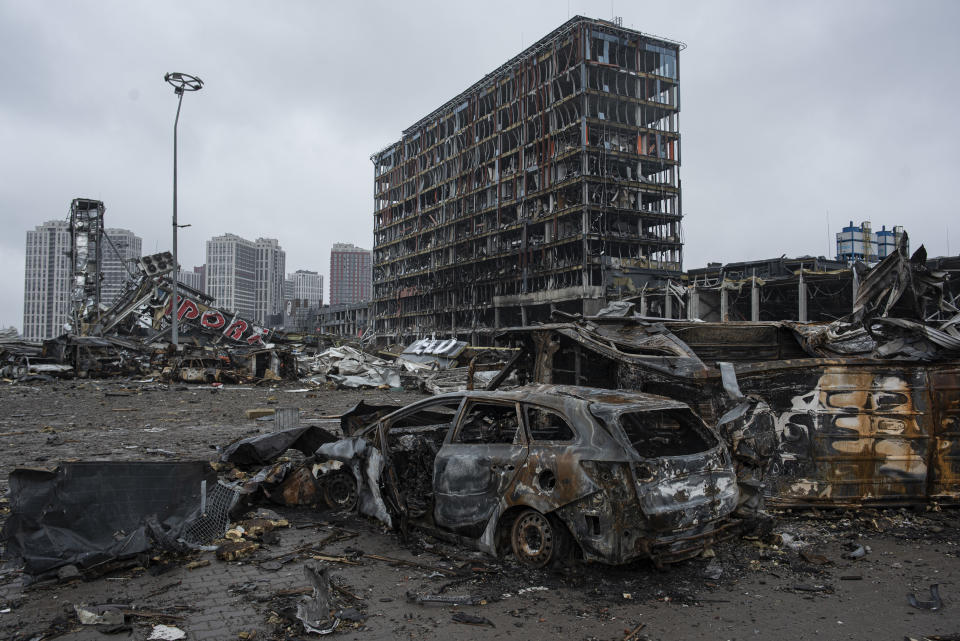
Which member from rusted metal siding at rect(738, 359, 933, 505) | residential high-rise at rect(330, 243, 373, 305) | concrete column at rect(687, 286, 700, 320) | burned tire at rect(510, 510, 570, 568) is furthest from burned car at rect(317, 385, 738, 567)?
residential high-rise at rect(330, 243, 373, 305)

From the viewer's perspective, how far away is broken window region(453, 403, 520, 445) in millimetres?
5262

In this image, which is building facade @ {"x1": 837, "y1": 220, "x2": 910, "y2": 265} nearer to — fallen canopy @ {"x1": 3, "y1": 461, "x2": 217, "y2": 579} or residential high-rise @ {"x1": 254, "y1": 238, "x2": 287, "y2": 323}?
fallen canopy @ {"x1": 3, "y1": 461, "x2": 217, "y2": 579}

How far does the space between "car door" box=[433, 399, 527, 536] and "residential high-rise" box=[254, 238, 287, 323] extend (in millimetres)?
143257

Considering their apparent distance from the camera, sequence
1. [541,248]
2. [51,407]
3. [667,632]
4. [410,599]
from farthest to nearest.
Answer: [541,248] < [51,407] < [410,599] < [667,632]

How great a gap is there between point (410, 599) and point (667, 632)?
1.69 meters

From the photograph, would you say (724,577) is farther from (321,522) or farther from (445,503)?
(321,522)

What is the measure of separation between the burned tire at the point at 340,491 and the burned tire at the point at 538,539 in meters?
2.21

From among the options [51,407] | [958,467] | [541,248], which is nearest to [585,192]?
[541,248]

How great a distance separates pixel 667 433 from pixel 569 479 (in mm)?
1085

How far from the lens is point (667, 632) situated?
373 cm

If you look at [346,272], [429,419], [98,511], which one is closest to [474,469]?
[429,419]

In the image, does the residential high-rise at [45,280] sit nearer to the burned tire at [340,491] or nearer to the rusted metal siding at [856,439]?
the burned tire at [340,491]

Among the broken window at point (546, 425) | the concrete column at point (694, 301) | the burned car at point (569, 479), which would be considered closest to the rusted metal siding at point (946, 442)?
the burned car at point (569, 479)

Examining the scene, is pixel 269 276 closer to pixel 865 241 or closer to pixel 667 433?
pixel 865 241
